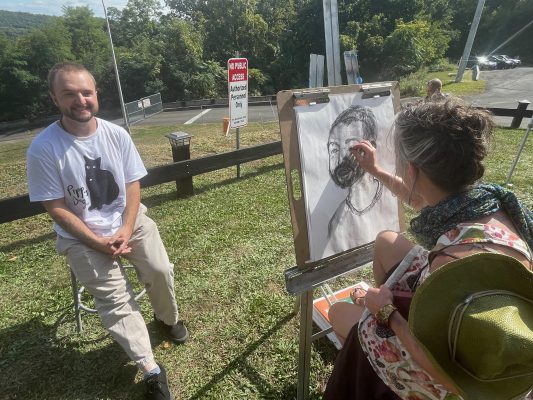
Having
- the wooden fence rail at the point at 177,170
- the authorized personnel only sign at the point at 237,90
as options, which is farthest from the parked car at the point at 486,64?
the authorized personnel only sign at the point at 237,90

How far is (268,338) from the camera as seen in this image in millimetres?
2270

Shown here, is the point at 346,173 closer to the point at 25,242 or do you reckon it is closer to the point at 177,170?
the point at 177,170

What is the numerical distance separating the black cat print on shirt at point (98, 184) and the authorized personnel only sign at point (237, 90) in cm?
294

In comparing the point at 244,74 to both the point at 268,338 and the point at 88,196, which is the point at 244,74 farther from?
the point at 268,338

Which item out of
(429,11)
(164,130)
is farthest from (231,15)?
(164,130)

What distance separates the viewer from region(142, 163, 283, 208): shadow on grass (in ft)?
14.2

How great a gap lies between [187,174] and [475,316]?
385cm

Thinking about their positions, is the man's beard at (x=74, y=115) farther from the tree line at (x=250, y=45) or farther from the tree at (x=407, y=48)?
the tree at (x=407, y=48)

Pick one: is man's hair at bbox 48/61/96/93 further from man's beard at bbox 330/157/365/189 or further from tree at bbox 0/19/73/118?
tree at bbox 0/19/73/118

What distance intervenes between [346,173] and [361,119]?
0.31 metres

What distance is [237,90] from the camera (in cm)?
475

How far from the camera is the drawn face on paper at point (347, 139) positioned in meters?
1.68

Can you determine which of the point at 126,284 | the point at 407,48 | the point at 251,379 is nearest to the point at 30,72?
the point at 407,48

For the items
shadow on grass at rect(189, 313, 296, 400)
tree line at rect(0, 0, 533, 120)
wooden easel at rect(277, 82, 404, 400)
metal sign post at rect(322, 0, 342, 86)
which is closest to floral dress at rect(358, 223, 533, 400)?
wooden easel at rect(277, 82, 404, 400)
